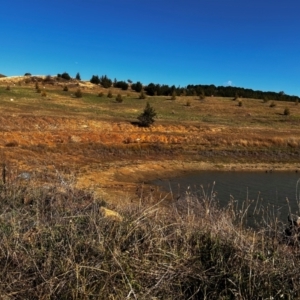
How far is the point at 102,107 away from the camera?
1341 inches

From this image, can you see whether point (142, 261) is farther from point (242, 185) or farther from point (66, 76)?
point (66, 76)

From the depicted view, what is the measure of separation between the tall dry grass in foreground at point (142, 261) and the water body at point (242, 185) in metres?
9.76

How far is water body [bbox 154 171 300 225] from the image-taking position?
14984 millimetres

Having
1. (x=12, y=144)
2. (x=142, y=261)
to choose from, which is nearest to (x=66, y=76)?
(x=12, y=144)

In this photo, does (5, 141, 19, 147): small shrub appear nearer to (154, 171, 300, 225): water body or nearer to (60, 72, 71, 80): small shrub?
(154, 171, 300, 225): water body

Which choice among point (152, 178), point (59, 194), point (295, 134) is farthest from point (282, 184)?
point (59, 194)

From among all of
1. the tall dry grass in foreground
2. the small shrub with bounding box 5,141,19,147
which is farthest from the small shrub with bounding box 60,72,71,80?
the tall dry grass in foreground

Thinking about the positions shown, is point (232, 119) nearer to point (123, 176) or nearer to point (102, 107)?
point (102, 107)

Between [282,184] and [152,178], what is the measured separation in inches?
267

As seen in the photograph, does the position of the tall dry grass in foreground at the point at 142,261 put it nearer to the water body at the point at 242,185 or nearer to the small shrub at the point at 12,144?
the water body at the point at 242,185

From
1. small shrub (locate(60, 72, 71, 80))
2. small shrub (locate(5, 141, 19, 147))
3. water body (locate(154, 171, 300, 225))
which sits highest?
small shrub (locate(60, 72, 71, 80))

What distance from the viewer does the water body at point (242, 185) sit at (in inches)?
590

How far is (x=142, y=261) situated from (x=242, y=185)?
1509 centimetres

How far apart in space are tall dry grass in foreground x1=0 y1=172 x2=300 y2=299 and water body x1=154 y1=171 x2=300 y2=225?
9758 millimetres
